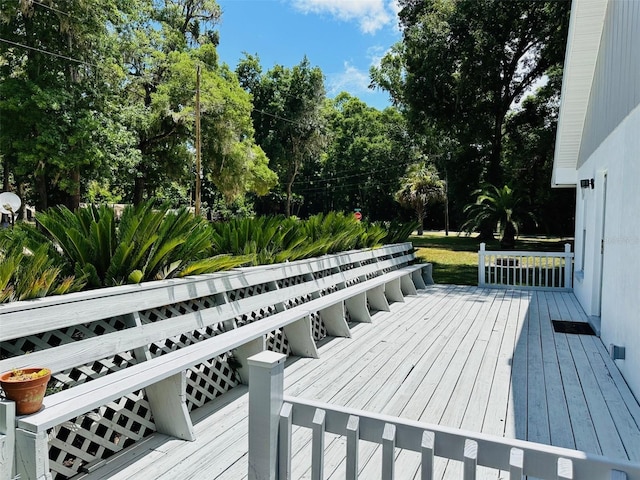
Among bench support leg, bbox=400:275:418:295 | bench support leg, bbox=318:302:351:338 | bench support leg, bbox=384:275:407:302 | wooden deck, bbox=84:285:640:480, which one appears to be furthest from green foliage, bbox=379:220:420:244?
bench support leg, bbox=318:302:351:338

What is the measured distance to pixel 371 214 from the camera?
137 ft

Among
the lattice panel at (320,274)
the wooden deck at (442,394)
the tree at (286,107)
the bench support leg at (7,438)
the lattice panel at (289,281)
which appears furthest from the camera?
the tree at (286,107)

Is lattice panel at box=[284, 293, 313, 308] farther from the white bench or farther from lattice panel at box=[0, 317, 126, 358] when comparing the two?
lattice panel at box=[0, 317, 126, 358]

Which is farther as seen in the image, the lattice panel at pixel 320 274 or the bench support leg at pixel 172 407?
the lattice panel at pixel 320 274

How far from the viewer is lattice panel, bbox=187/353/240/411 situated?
317 centimetres

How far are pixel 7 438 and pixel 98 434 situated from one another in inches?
39.3

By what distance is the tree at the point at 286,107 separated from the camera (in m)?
32.0

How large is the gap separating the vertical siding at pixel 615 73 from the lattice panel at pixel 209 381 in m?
3.94

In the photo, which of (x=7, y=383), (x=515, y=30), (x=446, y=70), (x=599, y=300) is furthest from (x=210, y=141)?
(x=7, y=383)

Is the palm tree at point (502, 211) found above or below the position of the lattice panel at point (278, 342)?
above

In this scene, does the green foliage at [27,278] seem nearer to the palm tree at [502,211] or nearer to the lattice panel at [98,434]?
the lattice panel at [98,434]

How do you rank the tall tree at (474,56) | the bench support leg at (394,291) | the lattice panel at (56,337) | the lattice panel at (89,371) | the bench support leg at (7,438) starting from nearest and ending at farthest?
the bench support leg at (7,438) < the lattice panel at (56,337) < the lattice panel at (89,371) < the bench support leg at (394,291) < the tall tree at (474,56)

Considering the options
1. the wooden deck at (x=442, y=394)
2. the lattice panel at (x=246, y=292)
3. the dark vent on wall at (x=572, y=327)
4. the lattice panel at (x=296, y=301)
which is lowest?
the dark vent on wall at (x=572, y=327)

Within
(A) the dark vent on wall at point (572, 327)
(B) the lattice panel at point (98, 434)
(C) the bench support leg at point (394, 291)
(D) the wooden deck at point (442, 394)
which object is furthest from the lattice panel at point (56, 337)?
(A) the dark vent on wall at point (572, 327)
